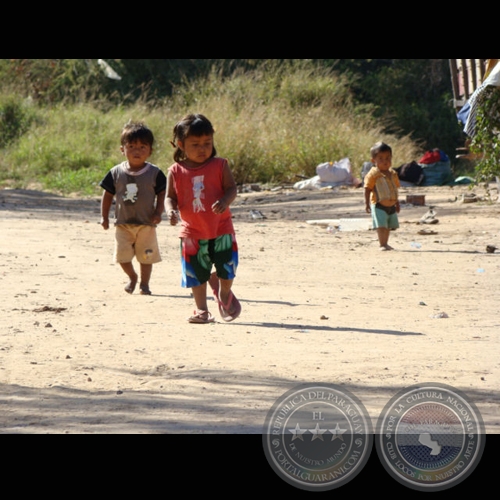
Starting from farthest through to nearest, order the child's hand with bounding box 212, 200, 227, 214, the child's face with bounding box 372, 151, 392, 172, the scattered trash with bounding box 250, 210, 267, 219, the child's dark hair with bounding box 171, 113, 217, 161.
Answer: the scattered trash with bounding box 250, 210, 267, 219 < the child's face with bounding box 372, 151, 392, 172 < the child's dark hair with bounding box 171, 113, 217, 161 < the child's hand with bounding box 212, 200, 227, 214

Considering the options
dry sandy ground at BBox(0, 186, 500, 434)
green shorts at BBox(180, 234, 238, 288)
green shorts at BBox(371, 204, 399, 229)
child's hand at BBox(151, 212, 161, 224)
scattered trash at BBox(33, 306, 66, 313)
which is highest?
child's hand at BBox(151, 212, 161, 224)

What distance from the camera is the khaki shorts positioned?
26.7 ft

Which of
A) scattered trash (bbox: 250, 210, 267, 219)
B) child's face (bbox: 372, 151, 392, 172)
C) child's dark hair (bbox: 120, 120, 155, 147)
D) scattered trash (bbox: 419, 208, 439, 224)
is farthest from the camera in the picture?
scattered trash (bbox: 250, 210, 267, 219)

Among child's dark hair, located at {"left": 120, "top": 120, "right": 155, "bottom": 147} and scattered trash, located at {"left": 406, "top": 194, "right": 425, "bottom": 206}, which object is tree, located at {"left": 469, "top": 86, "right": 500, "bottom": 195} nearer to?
scattered trash, located at {"left": 406, "top": 194, "right": 425, "bottom": 206}

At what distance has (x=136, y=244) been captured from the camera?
8.18 meters

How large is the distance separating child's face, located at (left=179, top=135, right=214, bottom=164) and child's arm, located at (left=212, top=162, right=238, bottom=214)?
163 millimetres

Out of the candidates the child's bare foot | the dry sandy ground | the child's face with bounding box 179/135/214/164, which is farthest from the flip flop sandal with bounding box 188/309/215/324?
the child's bare foot

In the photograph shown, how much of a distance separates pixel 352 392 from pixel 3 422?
165 centimetres

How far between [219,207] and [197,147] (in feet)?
1.51
